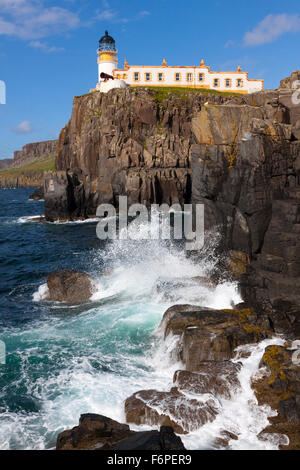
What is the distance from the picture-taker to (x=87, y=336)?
18641mm

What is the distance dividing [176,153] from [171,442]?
62274 millimetres

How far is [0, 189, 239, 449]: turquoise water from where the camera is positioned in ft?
42.8

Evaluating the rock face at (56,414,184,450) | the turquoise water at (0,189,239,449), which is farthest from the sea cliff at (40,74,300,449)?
the rock face at (56,414,184,450)

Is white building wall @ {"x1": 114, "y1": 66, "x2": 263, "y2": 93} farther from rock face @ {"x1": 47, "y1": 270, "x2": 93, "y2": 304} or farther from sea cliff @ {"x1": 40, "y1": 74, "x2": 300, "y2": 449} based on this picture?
rock face @ {"x1": 47, "y1": 270, "x2": 93, "y2": 304}

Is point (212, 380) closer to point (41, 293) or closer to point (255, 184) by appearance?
point (255, 184)

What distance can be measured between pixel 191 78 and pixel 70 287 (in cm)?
7897

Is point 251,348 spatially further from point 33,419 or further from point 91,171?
point 91,171

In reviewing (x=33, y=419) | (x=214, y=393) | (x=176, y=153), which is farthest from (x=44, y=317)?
(x=176, y=153)

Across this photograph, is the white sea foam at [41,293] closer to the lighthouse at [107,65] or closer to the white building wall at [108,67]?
the lighthouse at [107,65]

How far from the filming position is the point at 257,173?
20.2 meters

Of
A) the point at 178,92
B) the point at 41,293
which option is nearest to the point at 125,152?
the point at 178,92

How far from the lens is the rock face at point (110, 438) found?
29.3ft

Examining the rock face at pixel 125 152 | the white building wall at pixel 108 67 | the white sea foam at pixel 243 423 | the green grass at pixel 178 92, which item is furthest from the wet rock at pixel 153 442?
the white building wall at pixel 108 67

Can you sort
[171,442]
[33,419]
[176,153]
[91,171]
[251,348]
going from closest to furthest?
[171,442] → [33,419] → [251,348] → [176,153] → [91,171]
